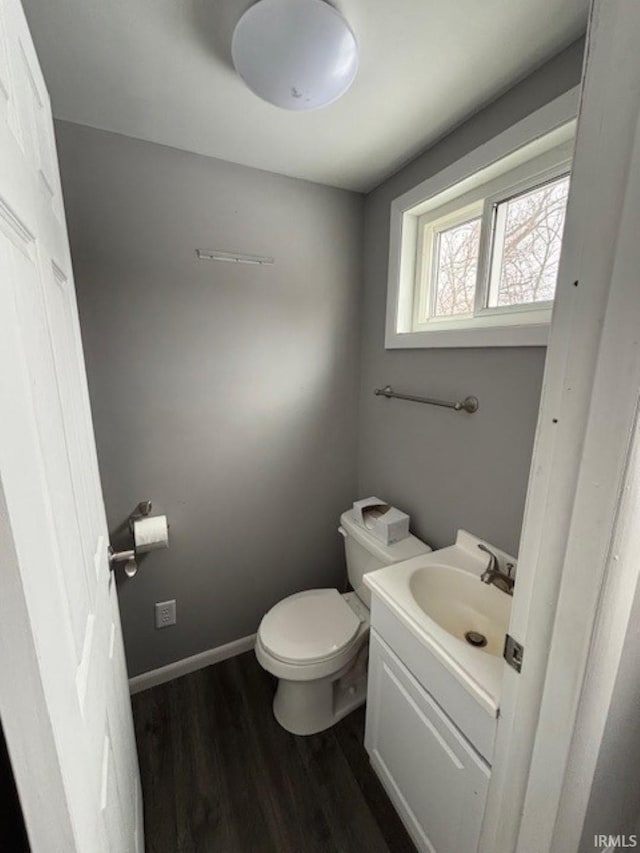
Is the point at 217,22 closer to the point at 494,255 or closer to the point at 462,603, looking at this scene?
the point at 494,255

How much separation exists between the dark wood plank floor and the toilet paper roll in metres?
0.77

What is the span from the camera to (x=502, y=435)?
3.91 feet

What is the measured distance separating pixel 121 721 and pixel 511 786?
95 centimetres

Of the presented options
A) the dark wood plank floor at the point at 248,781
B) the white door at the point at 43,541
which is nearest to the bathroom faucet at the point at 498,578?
the dark wood plank floor at the point at 248,781

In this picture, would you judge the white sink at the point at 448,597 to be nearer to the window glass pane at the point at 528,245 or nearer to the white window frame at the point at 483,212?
the white window frame at the point at 483,212

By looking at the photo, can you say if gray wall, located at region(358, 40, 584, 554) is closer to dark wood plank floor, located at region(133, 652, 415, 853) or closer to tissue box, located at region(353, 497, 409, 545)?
tissue box, located at region(353, 497, 409, 545)

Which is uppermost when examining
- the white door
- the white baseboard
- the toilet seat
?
the white door

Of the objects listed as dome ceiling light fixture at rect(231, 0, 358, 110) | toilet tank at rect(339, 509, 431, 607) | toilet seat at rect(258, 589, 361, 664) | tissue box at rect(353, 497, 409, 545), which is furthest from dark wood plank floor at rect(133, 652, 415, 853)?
dome ceiling light fixture at rect(231, 0, 358, 110)

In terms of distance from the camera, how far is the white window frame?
102 centimetres

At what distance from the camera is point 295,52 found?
0.85 m

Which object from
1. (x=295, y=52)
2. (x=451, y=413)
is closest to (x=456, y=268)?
(x=451, y=413)

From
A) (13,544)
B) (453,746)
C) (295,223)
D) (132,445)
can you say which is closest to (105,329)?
(132,445)

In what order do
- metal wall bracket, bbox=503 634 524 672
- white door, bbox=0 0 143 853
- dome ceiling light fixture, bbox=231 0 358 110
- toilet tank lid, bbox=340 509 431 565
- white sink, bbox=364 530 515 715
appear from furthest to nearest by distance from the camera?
toilet tank lid, bbox=340 509 431 565 < white sink, bbox=364 530 515 715 < dome ceiling light fixture, bbox=231 0 358 110 < metal wall bracket, bbox=503 634 524 672 < white door, bbox=0 0 143 853

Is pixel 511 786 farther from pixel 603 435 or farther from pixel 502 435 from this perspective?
pixel 502 435
